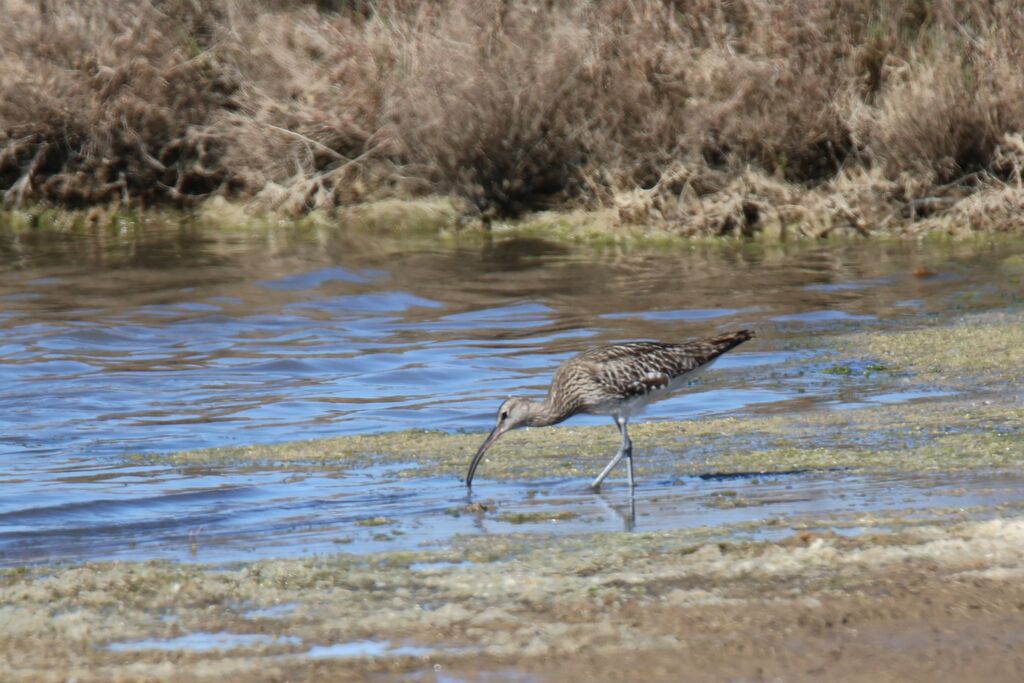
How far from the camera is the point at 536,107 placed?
21.0 metres

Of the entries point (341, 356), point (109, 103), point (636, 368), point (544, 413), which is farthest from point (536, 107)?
point (636, 368)

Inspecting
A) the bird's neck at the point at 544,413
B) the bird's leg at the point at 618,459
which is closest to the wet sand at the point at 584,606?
the bird's leg at the point at 618,459

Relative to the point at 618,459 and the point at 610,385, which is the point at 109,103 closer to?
the point at 610,385

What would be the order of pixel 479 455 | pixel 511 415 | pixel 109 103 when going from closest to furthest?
pixel 479 455
pixel 511 415
pixel 109 103

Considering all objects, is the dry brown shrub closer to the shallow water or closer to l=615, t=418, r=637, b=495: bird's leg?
the shallow water

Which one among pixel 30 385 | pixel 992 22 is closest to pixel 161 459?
pixel 30 385

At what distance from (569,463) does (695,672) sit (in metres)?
4.62

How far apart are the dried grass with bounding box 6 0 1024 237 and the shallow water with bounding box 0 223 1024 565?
1199mm

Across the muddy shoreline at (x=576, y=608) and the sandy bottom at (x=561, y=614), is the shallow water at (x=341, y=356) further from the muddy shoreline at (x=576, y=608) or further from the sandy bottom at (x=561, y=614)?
the sandy bottom at (x=561, y=614)

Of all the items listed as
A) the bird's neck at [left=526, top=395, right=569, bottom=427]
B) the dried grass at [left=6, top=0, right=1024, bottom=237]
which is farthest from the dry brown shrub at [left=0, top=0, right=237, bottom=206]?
the bird's neck at [left=526, top=395, right=569, bottom=427]

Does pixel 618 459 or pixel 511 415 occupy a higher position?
pixel 511 415

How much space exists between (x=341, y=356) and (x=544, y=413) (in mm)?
4892

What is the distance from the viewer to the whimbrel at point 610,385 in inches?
341

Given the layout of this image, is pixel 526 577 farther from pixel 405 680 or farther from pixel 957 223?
pixel 957 223
